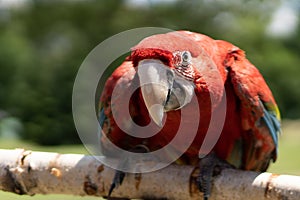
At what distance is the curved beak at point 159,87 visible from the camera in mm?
2107

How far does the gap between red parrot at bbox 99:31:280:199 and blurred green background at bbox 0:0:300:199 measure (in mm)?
4583

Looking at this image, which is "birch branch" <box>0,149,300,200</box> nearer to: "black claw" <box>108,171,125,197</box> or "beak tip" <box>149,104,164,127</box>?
"black claw" <box>108,171,125,197</box>

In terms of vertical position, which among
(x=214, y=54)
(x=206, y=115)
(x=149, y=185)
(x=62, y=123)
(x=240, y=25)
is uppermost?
(x=240, y=25)

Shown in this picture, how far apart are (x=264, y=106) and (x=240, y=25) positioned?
13.4 meters

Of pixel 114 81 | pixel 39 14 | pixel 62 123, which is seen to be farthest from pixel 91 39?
pixel 114 81

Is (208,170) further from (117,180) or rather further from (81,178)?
(81,178)

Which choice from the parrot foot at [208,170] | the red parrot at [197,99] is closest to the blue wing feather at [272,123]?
the red parrot at [197,99]

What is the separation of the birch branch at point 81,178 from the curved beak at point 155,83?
0.31m

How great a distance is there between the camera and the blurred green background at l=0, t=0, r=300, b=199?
8.34m

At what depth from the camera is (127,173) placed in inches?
94.5

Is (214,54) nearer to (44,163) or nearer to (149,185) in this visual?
(149,185)

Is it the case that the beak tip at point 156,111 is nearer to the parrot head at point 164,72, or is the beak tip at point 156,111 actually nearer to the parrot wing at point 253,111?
the parrot head at point 164,72

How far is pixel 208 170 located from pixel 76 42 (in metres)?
10.5

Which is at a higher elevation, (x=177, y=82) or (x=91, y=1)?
Result: (x=91, y=1)
